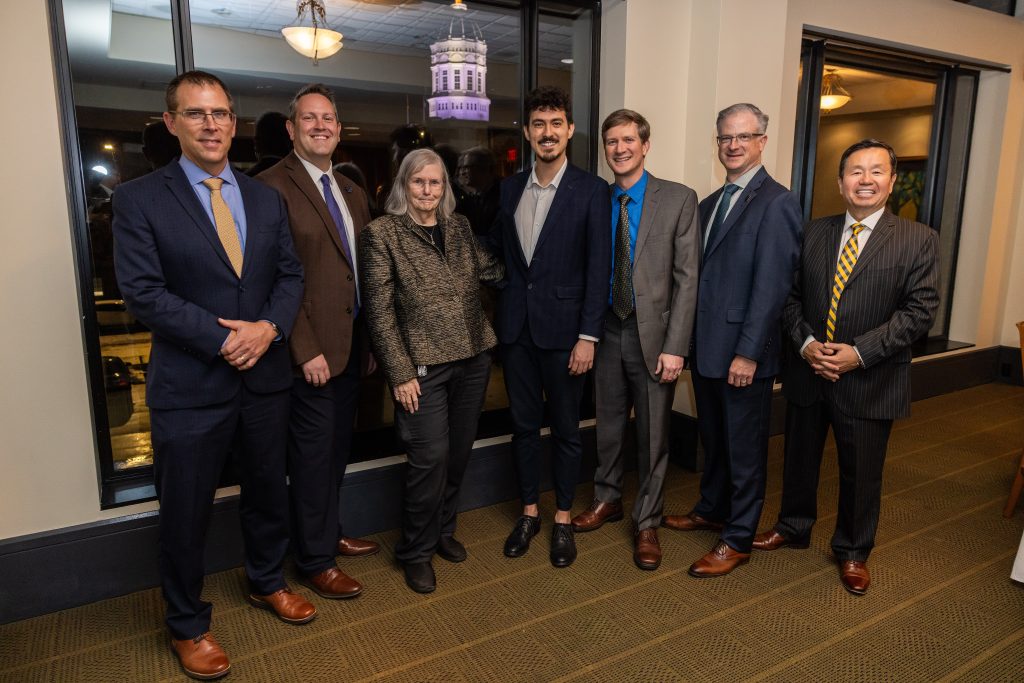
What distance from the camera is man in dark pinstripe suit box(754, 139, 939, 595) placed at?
2.59 metres

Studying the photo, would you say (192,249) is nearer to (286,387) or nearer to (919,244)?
(286,387)

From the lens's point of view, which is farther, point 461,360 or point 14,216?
point 461,360

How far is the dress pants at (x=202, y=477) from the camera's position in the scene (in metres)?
2.15

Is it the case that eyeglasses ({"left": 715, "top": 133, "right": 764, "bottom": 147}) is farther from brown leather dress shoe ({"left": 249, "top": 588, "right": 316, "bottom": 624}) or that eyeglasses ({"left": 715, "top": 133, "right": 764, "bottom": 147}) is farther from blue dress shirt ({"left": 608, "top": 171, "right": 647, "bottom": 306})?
brown leather dress shoe ({"left": 249, "top": 588, "right": 316, "bottom": 624})

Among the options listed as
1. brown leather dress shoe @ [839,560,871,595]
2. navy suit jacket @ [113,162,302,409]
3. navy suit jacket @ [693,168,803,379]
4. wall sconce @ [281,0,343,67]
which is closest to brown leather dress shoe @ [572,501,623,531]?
navy suit jacket @ [693,168,803,379]

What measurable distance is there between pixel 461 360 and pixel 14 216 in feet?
5.35

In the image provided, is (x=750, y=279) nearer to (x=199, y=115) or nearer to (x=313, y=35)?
(x=199, y=115)

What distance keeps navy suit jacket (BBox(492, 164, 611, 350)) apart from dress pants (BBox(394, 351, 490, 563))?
0.26m

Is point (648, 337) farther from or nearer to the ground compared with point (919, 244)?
nearer to the ground

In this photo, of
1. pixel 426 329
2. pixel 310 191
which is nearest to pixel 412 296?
pixel 426 329

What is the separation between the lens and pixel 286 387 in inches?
93.7

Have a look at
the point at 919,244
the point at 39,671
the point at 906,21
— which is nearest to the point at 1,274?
the point at 39,671

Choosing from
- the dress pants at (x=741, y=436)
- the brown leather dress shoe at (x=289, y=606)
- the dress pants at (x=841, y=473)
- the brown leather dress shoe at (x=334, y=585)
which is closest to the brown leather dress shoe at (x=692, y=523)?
the dress pants at (x=741, y=436)

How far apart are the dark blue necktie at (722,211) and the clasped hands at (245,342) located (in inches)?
69.3
